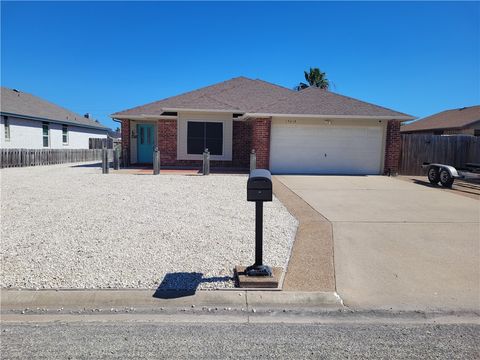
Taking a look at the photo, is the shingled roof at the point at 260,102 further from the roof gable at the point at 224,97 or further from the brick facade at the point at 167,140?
the brick facade at the point at 167,140

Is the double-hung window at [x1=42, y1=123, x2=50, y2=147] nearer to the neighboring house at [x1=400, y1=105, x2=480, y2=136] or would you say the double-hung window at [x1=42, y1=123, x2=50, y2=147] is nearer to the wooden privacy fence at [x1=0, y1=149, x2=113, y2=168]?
the wooden privacy fence at [x1=0, y1=149, x2=113, y2=168]

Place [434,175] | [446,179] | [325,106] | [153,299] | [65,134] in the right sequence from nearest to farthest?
[153,299]
[446,179]
[434,175]
[325,106]
[65,134]

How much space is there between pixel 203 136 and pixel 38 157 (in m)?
10.9

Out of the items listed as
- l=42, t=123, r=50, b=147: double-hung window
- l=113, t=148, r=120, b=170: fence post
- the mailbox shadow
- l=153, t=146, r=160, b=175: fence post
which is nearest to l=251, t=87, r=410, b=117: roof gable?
l=153, t=146, r=160, b=175: fence post

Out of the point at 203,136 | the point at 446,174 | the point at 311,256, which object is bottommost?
the point at 311,256

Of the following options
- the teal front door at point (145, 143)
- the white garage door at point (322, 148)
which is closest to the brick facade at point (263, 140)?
the white garage door at point (322, 148)

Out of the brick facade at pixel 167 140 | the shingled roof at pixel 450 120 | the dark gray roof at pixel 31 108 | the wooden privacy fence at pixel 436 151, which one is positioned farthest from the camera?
the shingled roof at pixel 450 120

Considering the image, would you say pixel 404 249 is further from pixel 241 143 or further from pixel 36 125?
pixel 36 125

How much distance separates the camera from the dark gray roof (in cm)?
2323

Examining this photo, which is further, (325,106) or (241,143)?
(241,143)

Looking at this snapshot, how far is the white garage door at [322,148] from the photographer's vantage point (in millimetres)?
17625

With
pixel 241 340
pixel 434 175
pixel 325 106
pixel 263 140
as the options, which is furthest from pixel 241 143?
pixel 241 340

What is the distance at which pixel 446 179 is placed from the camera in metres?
14.0

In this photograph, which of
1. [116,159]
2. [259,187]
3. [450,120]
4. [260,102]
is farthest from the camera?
[450,120]
